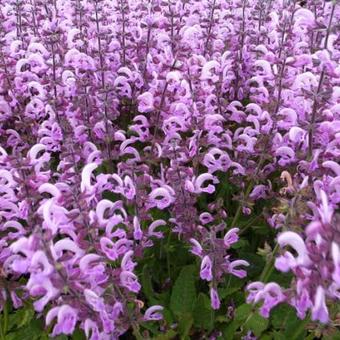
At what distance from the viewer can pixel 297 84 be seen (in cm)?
354

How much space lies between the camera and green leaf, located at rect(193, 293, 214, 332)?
303 cm

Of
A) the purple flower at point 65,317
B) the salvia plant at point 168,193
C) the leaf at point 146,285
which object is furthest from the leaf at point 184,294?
the purple flower at point 65,317

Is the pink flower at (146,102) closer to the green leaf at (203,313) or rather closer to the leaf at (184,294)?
the leaf at (184,294)

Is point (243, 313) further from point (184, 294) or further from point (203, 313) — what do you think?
point (184, 294)

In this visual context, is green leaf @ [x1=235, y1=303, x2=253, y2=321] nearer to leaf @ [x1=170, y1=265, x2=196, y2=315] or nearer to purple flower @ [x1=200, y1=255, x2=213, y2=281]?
leaf @ [x1=170, y1=265, x2=196, y2=315]

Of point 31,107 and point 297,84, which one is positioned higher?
point 297,84

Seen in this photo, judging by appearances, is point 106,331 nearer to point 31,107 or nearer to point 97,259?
point 97,259

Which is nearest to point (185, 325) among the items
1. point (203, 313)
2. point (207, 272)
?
point (203, 313)

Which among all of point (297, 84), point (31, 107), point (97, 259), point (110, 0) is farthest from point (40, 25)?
point (97, 259)

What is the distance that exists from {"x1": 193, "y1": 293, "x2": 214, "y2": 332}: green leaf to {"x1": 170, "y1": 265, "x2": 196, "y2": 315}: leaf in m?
0.07

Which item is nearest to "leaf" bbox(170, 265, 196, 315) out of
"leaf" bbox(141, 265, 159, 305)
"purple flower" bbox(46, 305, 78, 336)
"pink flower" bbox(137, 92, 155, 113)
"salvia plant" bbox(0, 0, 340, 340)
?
"salvia plant" bbox(0, 0, 340, 340)

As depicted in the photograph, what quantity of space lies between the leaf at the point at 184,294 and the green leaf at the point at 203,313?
0.07 m

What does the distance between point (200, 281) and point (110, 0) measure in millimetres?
3966

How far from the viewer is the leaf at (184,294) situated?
312 centimetres
